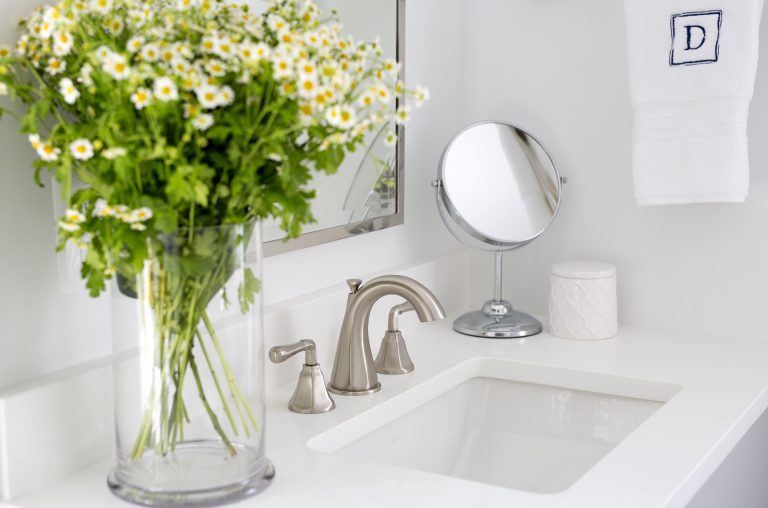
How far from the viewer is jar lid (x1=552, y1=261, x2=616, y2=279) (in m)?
1.68

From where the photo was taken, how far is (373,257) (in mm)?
1698

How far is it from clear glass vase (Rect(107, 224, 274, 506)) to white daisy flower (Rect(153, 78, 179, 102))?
0.51 ft

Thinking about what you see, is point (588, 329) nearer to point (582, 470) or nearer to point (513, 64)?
point (582, 470)

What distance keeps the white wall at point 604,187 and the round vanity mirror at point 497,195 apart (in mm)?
98

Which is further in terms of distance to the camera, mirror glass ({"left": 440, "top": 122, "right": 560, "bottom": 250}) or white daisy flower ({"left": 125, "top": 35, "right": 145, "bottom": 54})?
mirror glass ({"left": 440, "top": 122, "right": 560, "bottom": 250})

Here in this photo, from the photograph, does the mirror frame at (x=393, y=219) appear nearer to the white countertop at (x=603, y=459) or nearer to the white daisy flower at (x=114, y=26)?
the white countertop at (x=603, y=459)

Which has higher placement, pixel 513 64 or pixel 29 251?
pixel 513 64

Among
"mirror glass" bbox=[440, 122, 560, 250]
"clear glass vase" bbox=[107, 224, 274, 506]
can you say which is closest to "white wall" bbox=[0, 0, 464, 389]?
"clear glass vase" bbox=[107, 224, 274, 506]

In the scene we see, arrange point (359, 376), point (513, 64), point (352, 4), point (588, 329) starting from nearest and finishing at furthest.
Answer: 1. point (359, 376)
2. point (352, 4)
3. point (588, 329)
4. point (513, 64)

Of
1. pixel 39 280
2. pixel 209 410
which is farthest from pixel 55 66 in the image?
pixel 209 410

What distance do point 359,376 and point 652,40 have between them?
0.72m

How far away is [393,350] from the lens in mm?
1489

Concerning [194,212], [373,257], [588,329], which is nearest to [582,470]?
[588,329]

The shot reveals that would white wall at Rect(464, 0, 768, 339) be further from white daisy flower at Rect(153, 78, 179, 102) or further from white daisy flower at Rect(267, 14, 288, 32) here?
white daisy flower at Rect(153, 78, 179, 102)
